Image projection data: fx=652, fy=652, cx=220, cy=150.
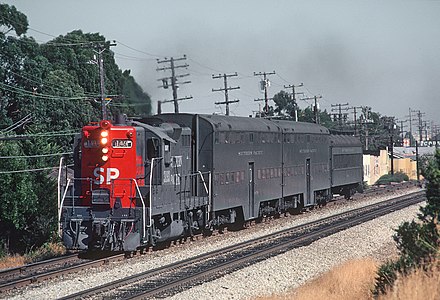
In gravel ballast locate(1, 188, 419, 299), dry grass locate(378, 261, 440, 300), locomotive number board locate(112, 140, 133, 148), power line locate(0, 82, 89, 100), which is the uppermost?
power line locate(0, 82, 89, 100)

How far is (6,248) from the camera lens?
27.2 meters

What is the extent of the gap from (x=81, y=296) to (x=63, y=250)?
32.9 feet

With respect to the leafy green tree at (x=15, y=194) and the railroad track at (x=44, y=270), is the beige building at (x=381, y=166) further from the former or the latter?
the railroad track at (x=44, y=270)

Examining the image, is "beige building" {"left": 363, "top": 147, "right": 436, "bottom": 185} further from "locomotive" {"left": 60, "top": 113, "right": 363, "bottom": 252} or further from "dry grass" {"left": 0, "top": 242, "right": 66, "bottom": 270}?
"dry grass" {"left": 0, "top": 242, "right": 66, "bottom": 270}

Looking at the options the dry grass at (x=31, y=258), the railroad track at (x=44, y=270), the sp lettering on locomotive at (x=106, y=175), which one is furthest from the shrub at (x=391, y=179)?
the sp lettering on locomotive at (x=106, y=175)

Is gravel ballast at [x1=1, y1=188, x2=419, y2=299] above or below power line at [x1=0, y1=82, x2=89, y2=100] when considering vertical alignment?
below

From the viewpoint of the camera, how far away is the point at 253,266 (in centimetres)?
1700

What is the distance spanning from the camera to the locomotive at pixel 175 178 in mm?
17750

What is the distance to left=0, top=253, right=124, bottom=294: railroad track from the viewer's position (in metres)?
15.3

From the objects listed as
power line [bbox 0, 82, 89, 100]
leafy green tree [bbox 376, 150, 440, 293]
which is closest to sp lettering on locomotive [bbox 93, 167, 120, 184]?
leafy green tree [bbox 376, 150, 440, 293]

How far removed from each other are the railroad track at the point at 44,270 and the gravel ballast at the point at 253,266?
0.31 meters

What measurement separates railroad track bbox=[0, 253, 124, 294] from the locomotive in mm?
605

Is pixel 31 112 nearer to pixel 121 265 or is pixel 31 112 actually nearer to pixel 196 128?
pixel 196 128

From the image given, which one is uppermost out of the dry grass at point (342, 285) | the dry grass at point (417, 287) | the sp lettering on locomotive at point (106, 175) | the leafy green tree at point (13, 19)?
the leafy green tree at point (13, 19)
